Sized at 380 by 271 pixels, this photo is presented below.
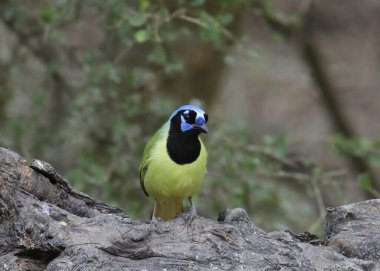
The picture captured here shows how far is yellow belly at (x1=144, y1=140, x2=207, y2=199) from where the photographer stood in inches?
191

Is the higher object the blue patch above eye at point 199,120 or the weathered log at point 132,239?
the blue patch above eye at point 199,120

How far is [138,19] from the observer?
5.71 m

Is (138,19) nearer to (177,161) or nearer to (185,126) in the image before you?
(185,126)

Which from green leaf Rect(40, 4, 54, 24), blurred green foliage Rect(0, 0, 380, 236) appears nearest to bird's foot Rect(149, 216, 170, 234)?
blurred green foliage Rect(0, 0, 380, 236)

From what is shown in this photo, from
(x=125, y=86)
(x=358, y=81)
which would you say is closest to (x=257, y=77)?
(x=358, y=81)

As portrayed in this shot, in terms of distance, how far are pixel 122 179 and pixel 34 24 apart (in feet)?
4.76

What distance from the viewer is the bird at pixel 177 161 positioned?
16.0ft

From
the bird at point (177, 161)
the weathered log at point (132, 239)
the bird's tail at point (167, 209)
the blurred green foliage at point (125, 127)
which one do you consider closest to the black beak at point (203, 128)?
the bird at point (177, 161)

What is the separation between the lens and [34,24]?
Result: 701cm

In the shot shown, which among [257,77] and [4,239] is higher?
[257,77]

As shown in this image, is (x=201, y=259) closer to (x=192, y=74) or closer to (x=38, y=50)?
(x=38, y=50)

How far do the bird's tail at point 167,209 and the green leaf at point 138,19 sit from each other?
4.00 ft

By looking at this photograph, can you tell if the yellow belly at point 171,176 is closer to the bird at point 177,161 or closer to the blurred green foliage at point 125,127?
the bird at point 177,161

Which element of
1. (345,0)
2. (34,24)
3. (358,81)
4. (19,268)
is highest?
(345,0)
